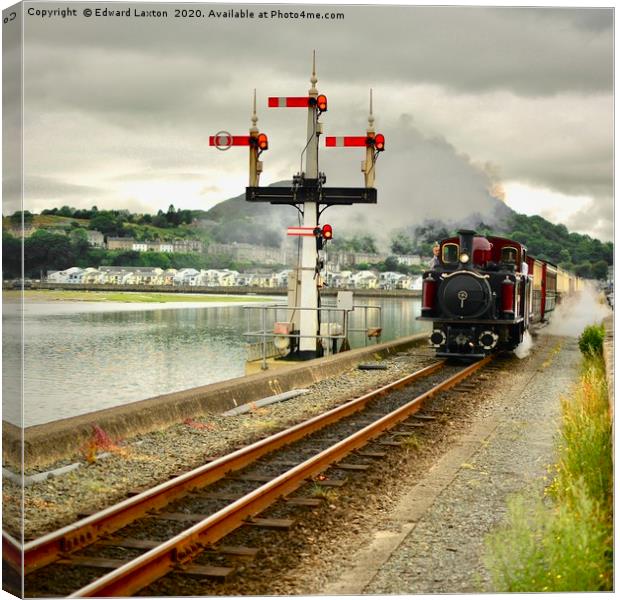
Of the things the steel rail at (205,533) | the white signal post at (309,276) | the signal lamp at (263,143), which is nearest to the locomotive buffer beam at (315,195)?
the white signal post at (309,276)

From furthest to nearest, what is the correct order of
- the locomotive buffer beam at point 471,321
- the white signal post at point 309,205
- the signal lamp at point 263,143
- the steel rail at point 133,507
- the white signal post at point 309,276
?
the white signal post at point 309,276 → the locomotive buffer beam at point 471,321 → the white signal post at point 309,205 → the signal lamp at point 263,143 → the steel rail at point 133,507

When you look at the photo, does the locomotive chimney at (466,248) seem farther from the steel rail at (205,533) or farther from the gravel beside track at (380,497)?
the steel rail at (205,533)

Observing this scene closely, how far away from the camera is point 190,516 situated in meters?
8.08

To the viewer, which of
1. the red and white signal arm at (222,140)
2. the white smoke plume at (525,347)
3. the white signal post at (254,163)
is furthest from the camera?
the white smoke plume at (525,347)

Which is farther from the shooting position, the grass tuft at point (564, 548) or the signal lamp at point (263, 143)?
the signal lamp at point (263, 143)

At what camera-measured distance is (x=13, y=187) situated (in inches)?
264

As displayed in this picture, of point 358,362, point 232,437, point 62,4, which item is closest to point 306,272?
point 358,362

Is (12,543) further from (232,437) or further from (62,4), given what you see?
(232,437)

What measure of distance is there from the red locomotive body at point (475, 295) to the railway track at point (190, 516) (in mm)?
10313

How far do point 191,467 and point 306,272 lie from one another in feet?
46.4

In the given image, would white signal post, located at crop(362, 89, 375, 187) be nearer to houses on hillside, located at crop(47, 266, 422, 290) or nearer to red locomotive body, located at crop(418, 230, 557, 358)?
houses on hillside, located at crop(47, 266, 422, 290)

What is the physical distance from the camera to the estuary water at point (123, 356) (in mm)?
24141

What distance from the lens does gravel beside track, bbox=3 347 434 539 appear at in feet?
26.2

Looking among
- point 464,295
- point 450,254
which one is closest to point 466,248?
point 450,254
